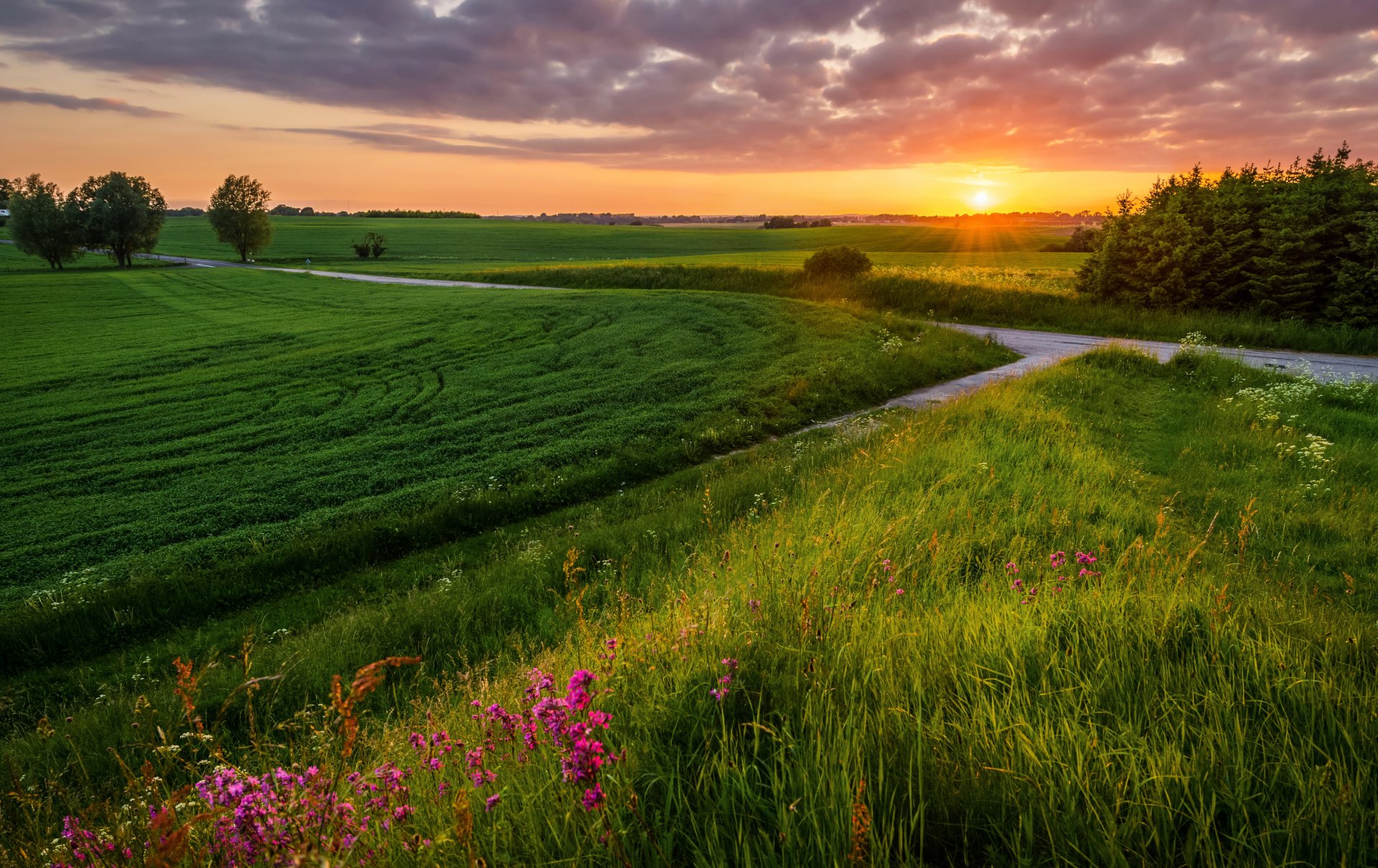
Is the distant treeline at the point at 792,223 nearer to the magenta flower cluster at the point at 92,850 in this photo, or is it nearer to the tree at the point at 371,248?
the tree at the point at 371,248

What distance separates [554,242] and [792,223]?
163 ft

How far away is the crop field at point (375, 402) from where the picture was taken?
1076 centimetres

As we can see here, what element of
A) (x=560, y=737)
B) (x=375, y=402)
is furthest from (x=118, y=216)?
(x=560, y=737)

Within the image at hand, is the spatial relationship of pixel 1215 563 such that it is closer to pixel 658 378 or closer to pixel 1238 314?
pixel 658 378

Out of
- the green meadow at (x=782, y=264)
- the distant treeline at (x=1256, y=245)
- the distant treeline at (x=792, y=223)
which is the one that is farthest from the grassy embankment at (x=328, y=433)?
the distant treeline at (x=792, y=223)

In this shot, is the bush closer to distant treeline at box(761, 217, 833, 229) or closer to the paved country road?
→ the paved country road

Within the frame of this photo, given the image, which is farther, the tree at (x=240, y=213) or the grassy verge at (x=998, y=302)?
the tree at (x=240, y=213)

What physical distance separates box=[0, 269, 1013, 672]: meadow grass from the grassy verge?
5.06 metres

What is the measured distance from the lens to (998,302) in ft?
93.7

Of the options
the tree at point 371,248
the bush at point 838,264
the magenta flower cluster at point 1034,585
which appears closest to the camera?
the magenta flower cluster at point 1034,585

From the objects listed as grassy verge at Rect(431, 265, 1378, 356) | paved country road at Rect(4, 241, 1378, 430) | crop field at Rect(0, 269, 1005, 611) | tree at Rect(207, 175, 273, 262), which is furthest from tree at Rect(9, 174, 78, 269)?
paved country road at Rect(4, 241, 1378, 430)

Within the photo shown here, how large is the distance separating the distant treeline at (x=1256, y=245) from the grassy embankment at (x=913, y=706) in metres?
20.7

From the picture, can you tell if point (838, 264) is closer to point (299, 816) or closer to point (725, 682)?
point (725, 682)

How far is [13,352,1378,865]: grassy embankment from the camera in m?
2.21
